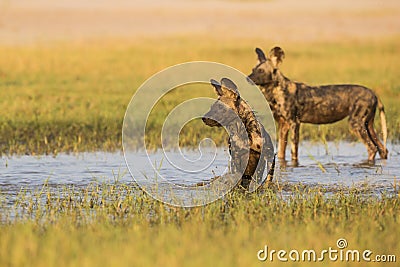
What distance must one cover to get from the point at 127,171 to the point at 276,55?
314 cm

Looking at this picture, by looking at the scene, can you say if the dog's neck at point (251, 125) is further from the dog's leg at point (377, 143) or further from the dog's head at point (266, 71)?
the dog's leg at point (377, 143)

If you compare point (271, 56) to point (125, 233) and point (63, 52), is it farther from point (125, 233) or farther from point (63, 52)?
point (63, 52)

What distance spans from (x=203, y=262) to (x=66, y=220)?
84.4 inches

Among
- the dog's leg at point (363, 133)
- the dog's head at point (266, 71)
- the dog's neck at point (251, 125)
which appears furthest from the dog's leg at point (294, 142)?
the dog's neck at point (251, 125)

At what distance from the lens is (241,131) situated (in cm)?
889

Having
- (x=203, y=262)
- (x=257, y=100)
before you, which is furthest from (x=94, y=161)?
(x=257, y=100)

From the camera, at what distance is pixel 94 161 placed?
38.5ft

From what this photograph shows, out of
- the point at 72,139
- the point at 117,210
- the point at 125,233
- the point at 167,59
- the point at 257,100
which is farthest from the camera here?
the point at 167,59

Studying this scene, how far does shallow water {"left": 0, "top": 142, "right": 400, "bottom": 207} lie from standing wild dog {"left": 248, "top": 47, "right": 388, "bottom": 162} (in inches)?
19.2

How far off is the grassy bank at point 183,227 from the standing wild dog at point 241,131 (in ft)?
1.09

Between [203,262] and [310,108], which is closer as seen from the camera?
[203,262]

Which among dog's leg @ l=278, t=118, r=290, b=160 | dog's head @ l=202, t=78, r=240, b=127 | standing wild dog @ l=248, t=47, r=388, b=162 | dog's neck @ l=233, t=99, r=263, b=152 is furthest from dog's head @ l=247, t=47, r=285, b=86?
dog's head @ l=202, t=78, r=240, b=127

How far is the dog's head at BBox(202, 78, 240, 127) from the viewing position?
342 inches

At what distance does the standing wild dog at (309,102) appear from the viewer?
12.7m
